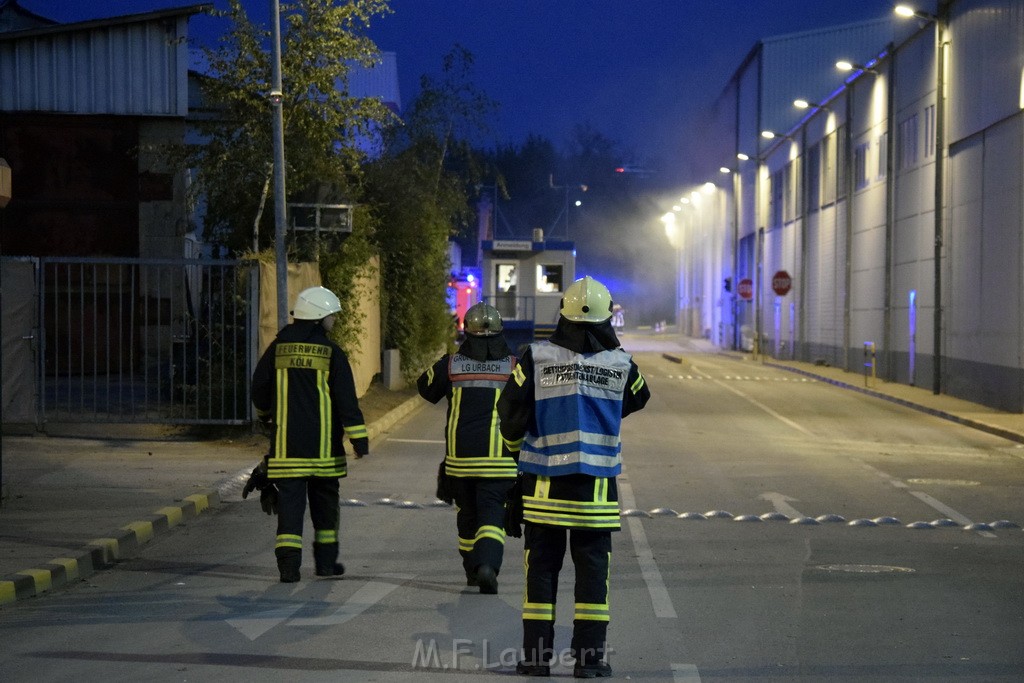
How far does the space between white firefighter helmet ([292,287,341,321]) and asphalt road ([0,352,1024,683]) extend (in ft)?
5.84

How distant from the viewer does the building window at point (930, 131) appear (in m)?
28.9

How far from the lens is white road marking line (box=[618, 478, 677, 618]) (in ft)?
24.7

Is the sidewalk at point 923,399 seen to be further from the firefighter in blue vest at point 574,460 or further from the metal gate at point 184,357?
the firefighter in blue vest at point 574,460

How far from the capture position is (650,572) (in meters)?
8.69

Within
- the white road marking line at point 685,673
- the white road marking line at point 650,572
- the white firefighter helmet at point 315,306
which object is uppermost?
the white firefighter helmet at point 315,306

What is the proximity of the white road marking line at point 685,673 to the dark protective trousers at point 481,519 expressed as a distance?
198 cm

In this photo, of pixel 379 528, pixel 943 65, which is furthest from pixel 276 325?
pixel 943 65

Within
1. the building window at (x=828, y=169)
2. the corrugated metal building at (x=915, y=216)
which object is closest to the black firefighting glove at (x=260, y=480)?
the corrugated metal building at (x=915, y=216)

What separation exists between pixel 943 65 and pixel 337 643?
24.2m

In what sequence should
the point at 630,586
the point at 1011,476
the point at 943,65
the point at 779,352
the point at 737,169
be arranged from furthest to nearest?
the point at 737,169 → the point at 779,352 → the point at 943,65 → the point at 1011,476 → the point at 630,586

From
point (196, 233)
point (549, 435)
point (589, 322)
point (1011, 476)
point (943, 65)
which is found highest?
point (943, 65)

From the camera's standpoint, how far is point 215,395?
16.5m

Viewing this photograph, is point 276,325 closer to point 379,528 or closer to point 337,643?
point 379,528

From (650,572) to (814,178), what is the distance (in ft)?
123
